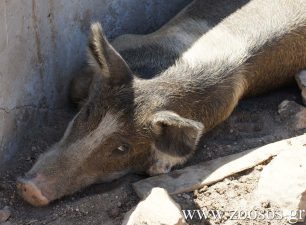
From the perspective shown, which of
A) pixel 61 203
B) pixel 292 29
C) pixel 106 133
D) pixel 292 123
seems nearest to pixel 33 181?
pixel 61 203

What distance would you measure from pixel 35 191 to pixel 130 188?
1.86 ft

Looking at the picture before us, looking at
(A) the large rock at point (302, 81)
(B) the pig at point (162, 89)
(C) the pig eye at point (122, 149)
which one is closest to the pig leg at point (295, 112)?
(A) the large rock at point (302, 81)

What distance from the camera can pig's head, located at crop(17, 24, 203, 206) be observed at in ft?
14.1

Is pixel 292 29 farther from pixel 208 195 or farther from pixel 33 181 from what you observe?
pixel 33 181

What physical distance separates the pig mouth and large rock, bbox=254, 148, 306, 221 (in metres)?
1.21

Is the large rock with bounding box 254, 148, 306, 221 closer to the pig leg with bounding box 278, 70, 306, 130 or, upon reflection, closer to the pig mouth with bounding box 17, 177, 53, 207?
the pig leg with bounding box 278, 70, 306, 130

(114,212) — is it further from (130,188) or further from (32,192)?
(32,192)

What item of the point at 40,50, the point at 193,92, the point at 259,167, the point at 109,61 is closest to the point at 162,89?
the point at 193,92

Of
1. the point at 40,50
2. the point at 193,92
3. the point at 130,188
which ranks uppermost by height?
the point at 40,50

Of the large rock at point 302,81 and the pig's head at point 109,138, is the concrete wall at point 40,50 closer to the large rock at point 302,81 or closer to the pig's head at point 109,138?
the pig's head at point 109,138

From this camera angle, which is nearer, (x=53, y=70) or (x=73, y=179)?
(x=73, y=179)

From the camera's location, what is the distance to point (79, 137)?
440cm

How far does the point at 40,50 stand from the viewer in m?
4.67

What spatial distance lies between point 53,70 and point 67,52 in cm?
18
